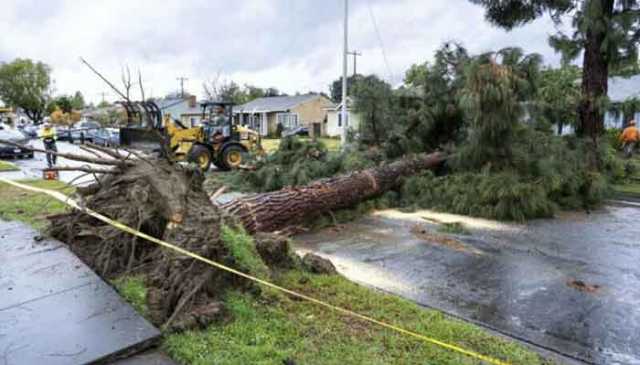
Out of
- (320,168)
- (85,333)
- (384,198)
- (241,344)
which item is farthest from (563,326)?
(320,168)

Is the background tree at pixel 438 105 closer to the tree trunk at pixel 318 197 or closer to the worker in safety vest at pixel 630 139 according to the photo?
the tree trunk at pixel 318 197

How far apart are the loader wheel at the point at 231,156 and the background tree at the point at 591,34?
25.1ft

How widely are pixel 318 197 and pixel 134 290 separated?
320cm

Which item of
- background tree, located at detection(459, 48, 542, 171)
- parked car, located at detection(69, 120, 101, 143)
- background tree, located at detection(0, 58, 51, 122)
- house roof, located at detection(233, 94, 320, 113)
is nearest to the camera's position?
background tree, located at detection(459, 48, 542, 171)

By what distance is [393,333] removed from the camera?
9.37 ft

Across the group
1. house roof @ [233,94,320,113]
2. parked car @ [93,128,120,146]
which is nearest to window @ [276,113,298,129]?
house roof @ [233,94,320,113]

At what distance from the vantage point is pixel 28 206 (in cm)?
671

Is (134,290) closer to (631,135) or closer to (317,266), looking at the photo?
(317,266)

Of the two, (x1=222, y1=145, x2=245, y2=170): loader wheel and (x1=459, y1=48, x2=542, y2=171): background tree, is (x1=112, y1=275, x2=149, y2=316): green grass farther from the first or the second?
(x1=222, y1=145, x2=245, y2=170): loader wheel

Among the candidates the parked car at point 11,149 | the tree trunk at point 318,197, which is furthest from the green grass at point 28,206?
the parked car at point 11,149

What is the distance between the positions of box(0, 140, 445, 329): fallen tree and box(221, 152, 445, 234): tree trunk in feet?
0.08

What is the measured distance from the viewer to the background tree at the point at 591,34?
8234mm

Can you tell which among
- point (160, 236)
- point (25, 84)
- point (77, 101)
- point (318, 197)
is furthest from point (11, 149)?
point (77, 101)

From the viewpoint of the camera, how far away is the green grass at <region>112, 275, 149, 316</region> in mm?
3083
